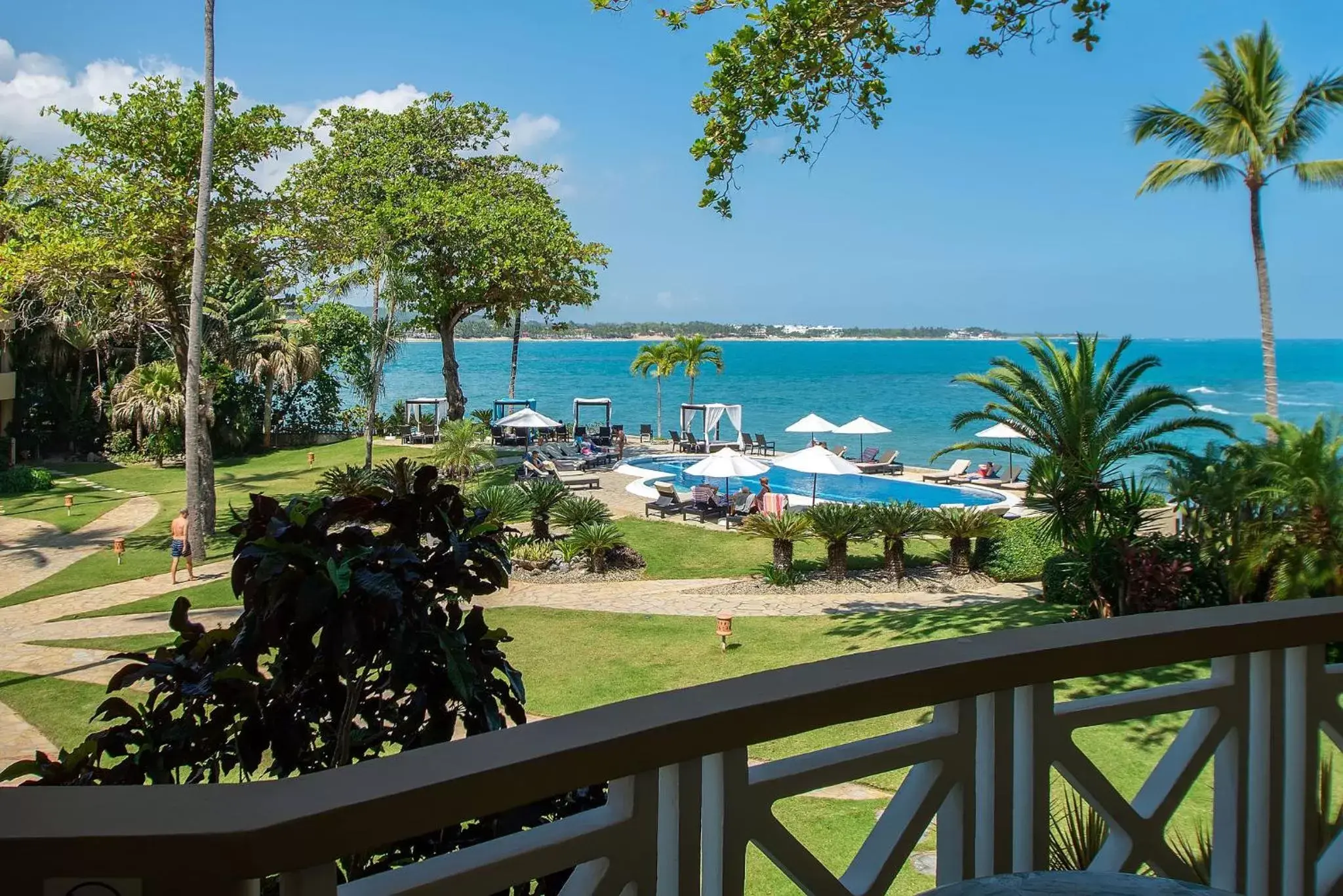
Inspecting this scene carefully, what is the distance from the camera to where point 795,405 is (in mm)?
81500

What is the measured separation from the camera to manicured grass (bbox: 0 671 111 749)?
30.3 ft

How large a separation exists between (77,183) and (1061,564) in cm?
1789

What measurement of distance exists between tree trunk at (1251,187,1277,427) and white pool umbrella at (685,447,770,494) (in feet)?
35.3

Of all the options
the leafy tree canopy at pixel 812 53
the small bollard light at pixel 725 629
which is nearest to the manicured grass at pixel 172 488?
the small bollard light at pixel 725 629

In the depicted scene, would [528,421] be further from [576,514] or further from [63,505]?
[63,505]

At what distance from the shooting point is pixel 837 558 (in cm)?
1623

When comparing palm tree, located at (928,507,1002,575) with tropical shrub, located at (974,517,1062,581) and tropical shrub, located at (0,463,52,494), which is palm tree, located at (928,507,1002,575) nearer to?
tropical shrub, located at (974,517,1062,581)

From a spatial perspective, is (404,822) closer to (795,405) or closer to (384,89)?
(795,405)

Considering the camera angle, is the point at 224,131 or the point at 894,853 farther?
the point at 224,131

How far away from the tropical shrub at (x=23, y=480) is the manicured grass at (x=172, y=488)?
123 cm

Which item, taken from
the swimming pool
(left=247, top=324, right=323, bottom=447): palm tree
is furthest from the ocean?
the swimming pool

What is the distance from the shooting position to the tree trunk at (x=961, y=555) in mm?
16484

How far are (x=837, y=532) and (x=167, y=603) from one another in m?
10.5

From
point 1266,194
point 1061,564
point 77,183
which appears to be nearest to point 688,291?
A: point 1266,194
